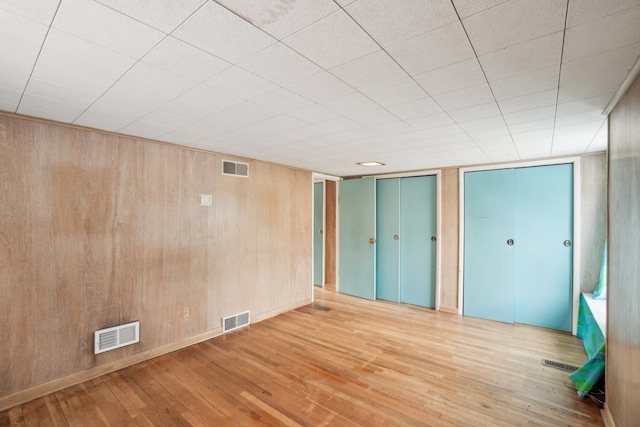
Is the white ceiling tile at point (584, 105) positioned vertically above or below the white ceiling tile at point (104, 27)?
below

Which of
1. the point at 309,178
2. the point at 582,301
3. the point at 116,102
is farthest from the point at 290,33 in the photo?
the point at 582,301

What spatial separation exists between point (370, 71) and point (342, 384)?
2613 millimetres

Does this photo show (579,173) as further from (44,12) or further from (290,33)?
(44,12)

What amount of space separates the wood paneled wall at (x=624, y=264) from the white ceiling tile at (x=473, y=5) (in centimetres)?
118

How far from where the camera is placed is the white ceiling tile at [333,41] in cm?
123

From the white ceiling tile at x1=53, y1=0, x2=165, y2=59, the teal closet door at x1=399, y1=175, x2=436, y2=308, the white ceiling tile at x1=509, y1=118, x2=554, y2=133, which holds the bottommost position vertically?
the teal closet door at x1=399, y1=175, x2=436, y2=308

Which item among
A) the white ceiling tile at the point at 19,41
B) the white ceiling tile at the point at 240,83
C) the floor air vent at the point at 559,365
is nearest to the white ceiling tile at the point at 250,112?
the white ceiling tile at the point at 240,83

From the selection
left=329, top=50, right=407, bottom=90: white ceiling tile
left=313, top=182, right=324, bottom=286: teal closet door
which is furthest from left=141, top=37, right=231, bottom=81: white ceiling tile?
left=313, top=182, right=324, bottom=286: teal closet door

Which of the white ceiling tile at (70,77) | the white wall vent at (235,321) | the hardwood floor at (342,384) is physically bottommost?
the hardwood floor at (342,384)

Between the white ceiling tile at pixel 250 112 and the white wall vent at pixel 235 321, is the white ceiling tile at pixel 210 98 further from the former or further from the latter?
the white wall vent at pixel 235 321

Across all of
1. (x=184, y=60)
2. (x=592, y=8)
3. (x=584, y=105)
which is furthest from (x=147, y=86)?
(x=584, y=105)

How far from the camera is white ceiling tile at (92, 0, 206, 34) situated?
110 centimetres

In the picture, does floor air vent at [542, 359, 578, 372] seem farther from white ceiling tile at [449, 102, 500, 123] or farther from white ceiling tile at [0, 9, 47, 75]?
white ceiling tile at [0, 9, 47, 75]

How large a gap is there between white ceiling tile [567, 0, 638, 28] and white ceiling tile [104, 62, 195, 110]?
1.90m
